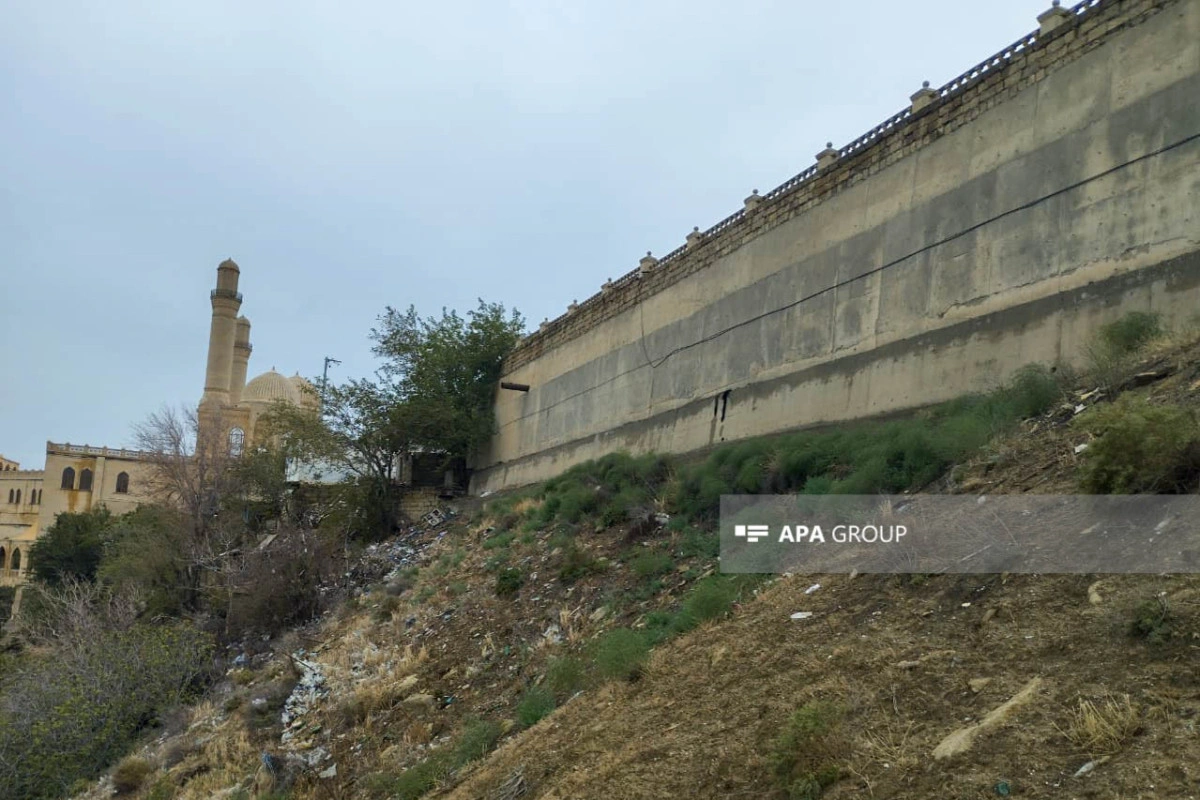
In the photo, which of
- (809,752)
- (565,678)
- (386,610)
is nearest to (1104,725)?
(809,752)

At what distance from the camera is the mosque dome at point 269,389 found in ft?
206

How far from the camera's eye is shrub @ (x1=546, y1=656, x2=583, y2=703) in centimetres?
854

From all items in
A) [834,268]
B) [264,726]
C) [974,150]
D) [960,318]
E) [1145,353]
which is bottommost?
[264,726]

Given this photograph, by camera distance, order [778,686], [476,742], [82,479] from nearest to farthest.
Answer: [778,686]
[476,742]
[82,479]

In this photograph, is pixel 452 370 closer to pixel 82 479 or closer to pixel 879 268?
pixel 879 268

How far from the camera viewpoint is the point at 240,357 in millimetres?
64000

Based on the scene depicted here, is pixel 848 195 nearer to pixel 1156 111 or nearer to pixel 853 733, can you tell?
pixel 1156 111

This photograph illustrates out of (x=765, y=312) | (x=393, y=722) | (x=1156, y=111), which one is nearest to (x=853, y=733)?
(x=393, y=722)

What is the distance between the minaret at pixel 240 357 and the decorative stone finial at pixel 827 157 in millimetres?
53342

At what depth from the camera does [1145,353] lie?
342 inches

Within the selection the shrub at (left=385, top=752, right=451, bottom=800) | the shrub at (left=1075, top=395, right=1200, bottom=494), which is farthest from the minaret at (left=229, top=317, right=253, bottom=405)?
the shrub at (left=1075, top=395, right=1200, bottom=494)

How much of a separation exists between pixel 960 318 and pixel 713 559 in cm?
451

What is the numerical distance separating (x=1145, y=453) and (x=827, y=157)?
10.1 m

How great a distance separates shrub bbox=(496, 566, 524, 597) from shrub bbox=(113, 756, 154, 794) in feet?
17.1
